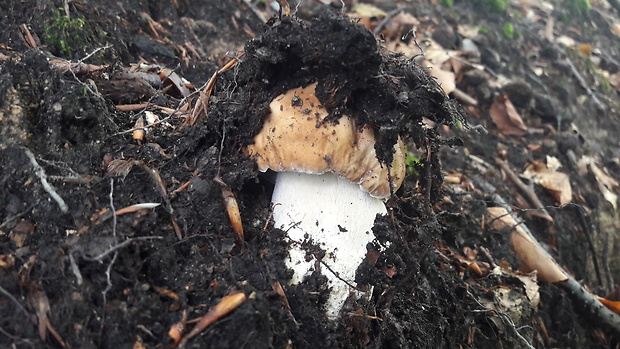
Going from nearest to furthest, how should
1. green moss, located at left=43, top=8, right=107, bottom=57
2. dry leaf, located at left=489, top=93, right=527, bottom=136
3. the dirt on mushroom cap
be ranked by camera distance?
the dirt on mushroom cap → green moss, located at left=43, top=8, right=107, bottom=57 → dry leaf, located at left=489, top=93, right=527, bottom=136

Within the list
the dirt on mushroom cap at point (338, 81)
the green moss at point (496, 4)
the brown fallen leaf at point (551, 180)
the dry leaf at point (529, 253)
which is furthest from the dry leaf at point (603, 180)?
the dirt on mushroom cap at point (338, 81)

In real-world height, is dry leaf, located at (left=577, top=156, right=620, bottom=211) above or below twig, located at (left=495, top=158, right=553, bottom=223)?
below

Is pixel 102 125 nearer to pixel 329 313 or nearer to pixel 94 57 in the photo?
pixel 94 57

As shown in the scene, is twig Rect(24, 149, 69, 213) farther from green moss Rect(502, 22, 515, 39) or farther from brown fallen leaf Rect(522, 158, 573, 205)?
green moss Rect(502, 22, 515, 39)

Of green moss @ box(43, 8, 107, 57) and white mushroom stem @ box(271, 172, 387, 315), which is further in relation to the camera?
green moss @ box(43, 8, 107, 57)

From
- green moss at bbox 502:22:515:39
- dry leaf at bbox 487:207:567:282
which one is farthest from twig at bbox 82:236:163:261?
green moss at bbox 502:22:515:39

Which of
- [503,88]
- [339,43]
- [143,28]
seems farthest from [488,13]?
[339,43]
